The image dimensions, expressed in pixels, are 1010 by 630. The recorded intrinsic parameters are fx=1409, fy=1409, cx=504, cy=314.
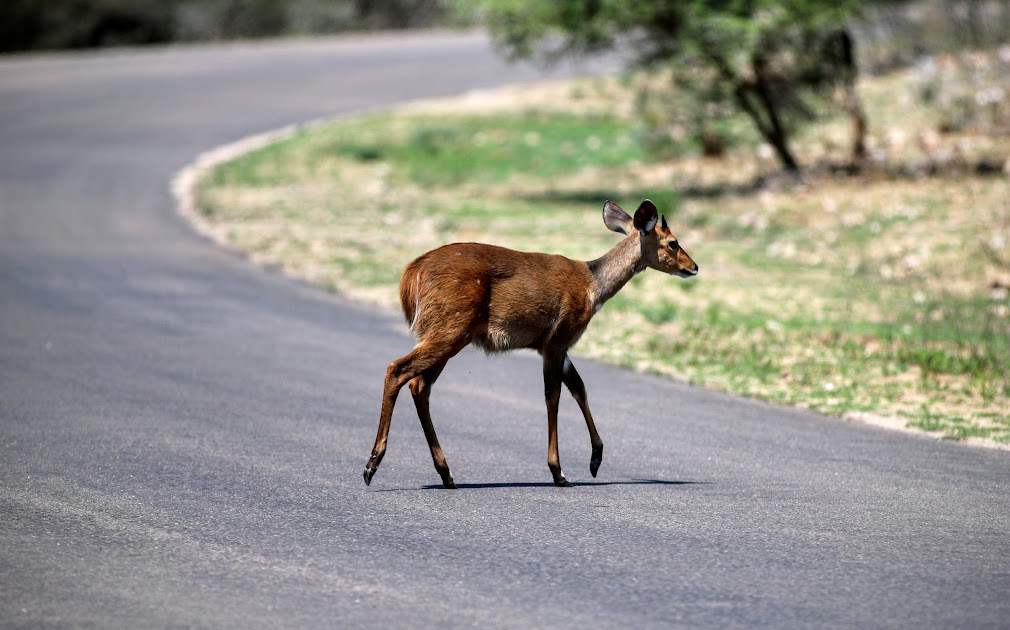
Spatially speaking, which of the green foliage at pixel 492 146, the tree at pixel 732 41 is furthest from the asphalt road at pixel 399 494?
the green foliage at pixel 492 146

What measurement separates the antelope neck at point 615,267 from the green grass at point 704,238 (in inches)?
129

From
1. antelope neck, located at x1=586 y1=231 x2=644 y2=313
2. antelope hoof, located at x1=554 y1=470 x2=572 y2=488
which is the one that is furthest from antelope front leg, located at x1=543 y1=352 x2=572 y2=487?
antelope neck, located at x1=586 y1=231 x2=644 y2=313

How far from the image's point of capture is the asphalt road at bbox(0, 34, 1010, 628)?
6.54 metres

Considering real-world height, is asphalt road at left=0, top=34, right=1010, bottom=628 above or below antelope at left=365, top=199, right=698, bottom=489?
below

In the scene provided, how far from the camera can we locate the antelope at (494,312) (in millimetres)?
8375

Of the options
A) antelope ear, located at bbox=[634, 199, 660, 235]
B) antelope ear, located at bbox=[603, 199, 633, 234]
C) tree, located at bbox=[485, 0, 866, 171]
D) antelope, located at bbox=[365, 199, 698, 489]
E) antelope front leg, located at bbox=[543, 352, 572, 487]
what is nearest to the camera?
antelope, located at bbox=[365, 199, 698, 489]

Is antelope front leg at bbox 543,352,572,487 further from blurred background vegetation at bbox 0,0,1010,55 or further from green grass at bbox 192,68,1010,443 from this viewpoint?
blurred background vegetation at bbox 0,0,1010,55

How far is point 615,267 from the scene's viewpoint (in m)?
9.12

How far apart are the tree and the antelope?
13633 millimetres

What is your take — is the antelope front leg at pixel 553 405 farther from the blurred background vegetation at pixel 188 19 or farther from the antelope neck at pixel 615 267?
the blurred background vegetation at pixel 188 19

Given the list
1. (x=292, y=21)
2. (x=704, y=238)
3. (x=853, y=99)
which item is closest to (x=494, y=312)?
(x=704, y=238)

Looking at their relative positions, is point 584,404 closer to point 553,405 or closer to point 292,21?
point 553,405

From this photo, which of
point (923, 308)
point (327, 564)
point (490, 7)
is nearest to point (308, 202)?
point (490, 7)

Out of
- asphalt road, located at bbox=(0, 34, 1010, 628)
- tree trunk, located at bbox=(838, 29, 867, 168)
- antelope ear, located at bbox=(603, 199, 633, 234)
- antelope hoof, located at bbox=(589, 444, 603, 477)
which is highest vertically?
tree trunk, located at bbox=(838, 29, 867, 168)
